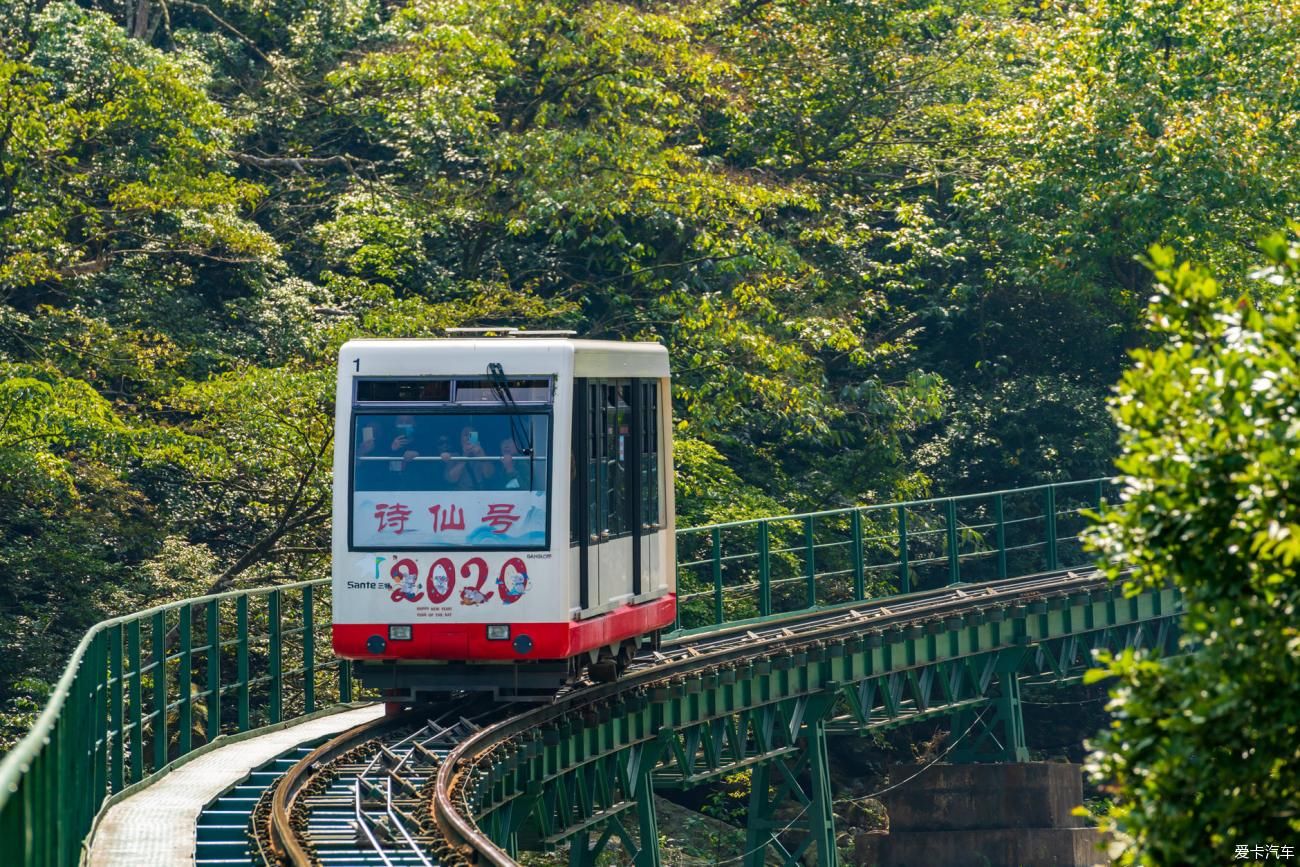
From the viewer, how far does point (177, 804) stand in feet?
46.2

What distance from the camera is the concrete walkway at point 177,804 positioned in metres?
12.2

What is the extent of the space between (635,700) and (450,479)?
3990mm

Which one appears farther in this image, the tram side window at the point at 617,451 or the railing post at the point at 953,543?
the railing post at the point at 953,543

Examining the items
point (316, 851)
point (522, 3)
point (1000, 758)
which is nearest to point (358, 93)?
point (522, 3)

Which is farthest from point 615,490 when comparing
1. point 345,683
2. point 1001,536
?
point 1001,536

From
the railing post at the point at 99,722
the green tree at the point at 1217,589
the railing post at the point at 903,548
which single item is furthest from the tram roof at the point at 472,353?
the railing post at the point at 903,548

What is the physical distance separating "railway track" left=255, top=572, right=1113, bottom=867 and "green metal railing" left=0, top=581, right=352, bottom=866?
1.19 metres

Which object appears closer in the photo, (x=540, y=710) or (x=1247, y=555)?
(x=1247, y=555)

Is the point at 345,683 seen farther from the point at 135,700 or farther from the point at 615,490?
the point at 135,700

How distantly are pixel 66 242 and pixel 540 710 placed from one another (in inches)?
608

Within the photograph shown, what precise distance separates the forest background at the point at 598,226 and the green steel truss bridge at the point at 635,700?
5.33ft

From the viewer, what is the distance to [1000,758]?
30750 mm

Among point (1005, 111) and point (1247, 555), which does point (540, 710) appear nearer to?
point (1247, 555)

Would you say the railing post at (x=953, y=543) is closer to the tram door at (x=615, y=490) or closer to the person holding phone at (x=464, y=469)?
the tram door at (x=615, y=490)
